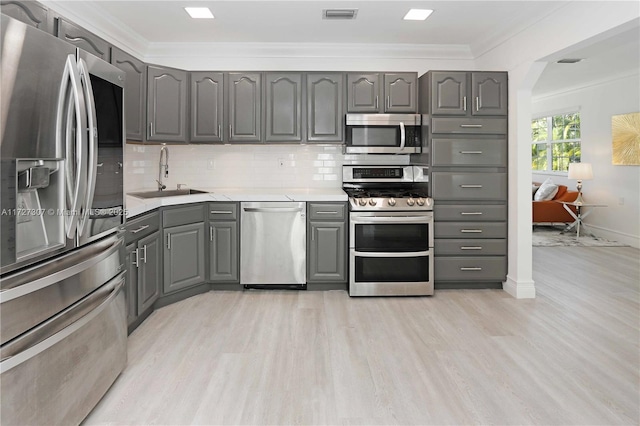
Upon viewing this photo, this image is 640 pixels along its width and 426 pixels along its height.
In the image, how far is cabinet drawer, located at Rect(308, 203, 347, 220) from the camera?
14.1 ft

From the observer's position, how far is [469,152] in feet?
14.3

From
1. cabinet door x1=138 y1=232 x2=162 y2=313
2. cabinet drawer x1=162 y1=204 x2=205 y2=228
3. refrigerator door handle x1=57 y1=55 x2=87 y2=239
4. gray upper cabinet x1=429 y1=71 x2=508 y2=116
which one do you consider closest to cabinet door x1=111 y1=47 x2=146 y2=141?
cabinet drawer x1=162 y1=204 x2=205 y2=228

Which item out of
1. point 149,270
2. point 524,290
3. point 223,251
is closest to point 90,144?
point 149,270

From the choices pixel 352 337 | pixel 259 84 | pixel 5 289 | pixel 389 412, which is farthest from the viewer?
pixel 259 84

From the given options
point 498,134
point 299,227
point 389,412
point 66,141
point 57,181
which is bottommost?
point 389,412

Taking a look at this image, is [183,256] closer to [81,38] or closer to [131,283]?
[131,283]

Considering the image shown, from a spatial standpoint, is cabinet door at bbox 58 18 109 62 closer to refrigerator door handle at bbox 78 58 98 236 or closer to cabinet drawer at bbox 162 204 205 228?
refrigerator door handle at bbox 78 58 98 236

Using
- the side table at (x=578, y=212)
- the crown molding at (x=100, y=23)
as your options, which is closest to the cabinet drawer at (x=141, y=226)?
the crown molding at (x=100, y=23)

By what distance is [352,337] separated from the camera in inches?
127

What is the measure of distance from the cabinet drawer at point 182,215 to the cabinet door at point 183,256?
0.14 feet

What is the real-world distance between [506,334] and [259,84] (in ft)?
10.4

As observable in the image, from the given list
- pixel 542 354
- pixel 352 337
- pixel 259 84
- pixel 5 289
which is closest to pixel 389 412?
pixel 352 337

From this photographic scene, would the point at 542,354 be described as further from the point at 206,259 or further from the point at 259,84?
the point at 259,84

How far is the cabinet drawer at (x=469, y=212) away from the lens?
4375 millimetres
